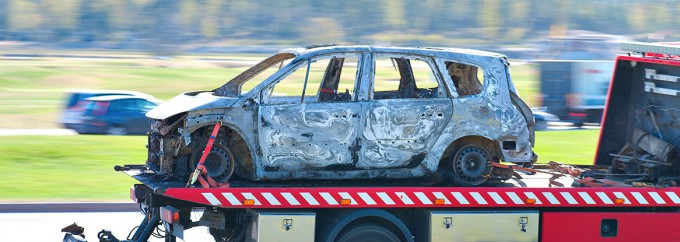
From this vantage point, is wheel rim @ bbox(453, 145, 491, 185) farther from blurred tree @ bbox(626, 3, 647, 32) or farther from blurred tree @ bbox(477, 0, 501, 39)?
blurred tree @ bbox(626, 3, 647, 32)

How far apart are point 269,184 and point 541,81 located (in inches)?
1202

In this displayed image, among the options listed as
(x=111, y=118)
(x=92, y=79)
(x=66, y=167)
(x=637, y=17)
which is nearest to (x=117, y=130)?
(x=111, y=118)

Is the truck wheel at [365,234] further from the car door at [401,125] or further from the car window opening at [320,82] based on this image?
the car window opening at [320,82]

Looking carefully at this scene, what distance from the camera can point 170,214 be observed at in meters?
8.48

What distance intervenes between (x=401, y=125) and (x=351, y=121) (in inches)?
19.7

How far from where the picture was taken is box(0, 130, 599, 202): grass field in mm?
14109

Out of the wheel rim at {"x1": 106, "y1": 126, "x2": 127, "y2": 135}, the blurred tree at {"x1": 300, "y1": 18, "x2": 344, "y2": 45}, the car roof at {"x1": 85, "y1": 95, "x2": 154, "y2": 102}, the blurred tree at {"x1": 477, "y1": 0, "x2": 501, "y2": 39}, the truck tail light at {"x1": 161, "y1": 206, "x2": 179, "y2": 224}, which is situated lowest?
the truck tail light at {"x1": 161, "y1": 206, "x2": 179, "y2": 224}

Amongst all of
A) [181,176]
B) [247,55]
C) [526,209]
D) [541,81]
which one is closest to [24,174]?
[181,176]

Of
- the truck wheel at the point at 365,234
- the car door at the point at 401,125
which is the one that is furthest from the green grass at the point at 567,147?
the truck wheel at the point at 365,234

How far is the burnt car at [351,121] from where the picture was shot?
28.8 ft

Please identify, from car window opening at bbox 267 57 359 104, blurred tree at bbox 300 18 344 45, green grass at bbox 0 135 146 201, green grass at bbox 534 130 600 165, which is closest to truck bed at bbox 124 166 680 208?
car window opening at bbox 267 57 359 104

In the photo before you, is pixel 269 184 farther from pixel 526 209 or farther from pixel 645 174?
pixel 645 174

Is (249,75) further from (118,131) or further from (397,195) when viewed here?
(118,131)

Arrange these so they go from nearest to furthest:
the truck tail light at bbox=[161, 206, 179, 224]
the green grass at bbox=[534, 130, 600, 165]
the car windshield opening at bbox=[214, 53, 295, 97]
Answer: the truck tail light at bbox=[161, 206, 179, 224] → the car windshield opening at bbox=[214, 53, 295, 97] → the green grass at bbox=[534, 130, 600, 165]
